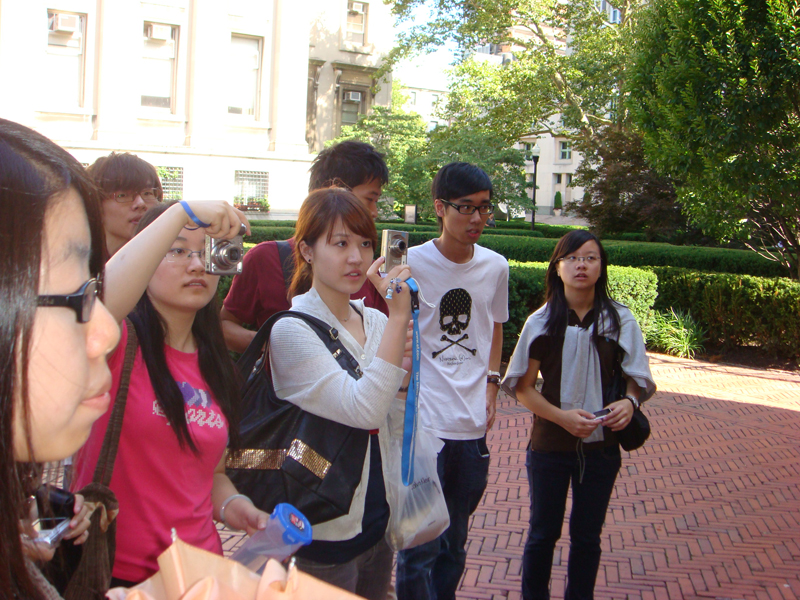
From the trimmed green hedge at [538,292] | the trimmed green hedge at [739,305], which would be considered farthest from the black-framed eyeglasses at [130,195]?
the trimmed green hedge at [739,305]

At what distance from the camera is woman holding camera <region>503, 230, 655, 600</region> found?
350cm

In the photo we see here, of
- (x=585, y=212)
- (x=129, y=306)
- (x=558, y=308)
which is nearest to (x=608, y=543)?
(x=558, y=308)

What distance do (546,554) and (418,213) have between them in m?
28.1

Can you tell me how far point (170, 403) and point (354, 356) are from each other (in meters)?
0.73

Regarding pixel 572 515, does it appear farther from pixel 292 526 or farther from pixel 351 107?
pixel 351 107

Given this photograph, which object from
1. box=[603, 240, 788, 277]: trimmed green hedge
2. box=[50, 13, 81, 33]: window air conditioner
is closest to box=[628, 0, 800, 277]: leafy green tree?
box=[603, 240, 788, 277]: trimmed green hedge

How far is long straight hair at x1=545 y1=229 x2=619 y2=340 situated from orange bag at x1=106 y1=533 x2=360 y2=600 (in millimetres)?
2834

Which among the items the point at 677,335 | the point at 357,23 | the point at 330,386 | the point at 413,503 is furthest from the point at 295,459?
the point at 357,23

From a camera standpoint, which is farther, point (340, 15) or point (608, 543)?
point (340, 15)

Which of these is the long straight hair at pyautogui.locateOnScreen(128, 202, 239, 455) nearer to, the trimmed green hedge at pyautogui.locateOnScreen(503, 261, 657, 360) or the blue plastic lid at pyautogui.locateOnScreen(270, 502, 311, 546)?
the blue plastic lid at pyautogui.locateOnScreen(270, 502, 311, 546)

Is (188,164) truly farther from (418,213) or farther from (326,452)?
(326,452)

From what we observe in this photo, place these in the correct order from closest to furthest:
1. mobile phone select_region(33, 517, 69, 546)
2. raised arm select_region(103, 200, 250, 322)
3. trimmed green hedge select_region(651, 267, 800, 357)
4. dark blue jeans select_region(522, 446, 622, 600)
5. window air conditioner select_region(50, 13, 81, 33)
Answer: mobile phone select_region(33, 517, 69, 546) < raised arm select_region(103, 200, 250, 322) < dark blue jeans select_region(522, 446, 622, 600) < trimmed green hedge select_region(651, 267, 800, 357) < window air conditioner select_region(50, 13, 81, 33)

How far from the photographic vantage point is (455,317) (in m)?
3.72

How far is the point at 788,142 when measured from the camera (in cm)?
980
